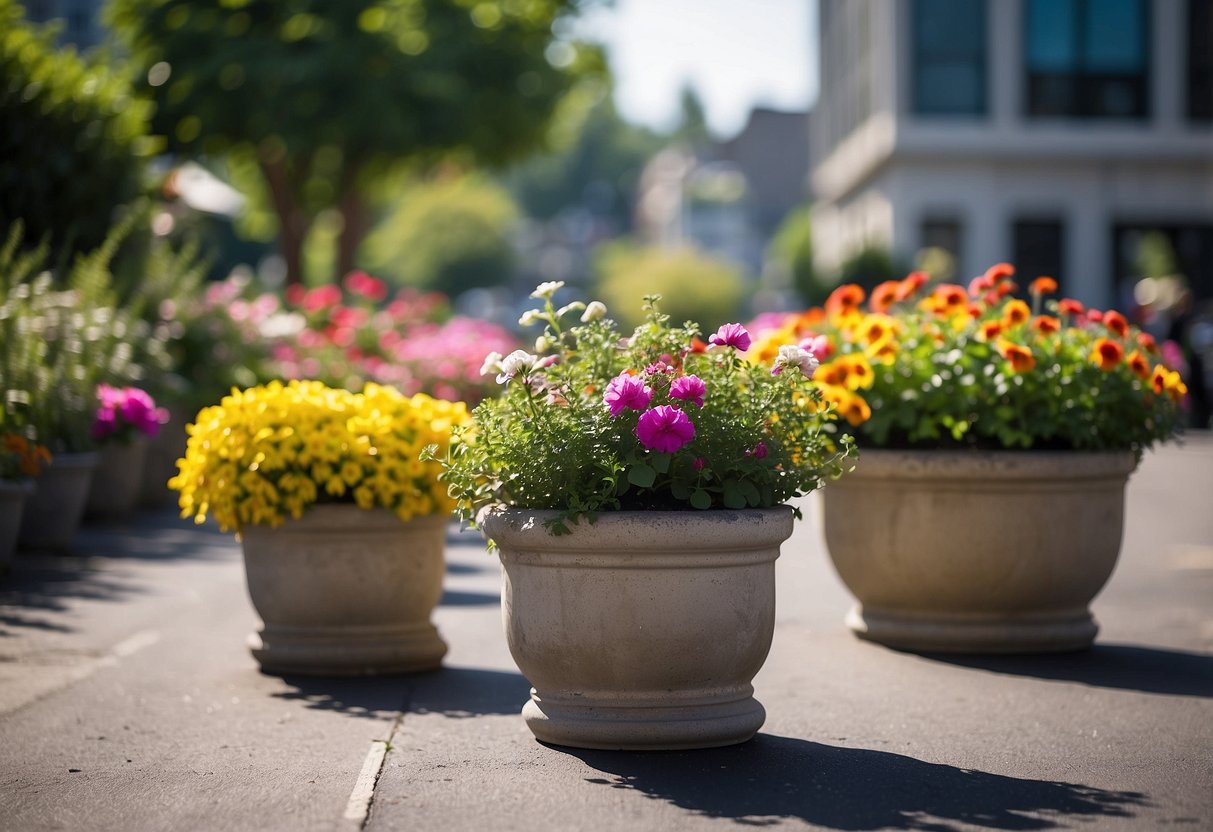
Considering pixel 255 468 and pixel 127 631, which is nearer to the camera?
pixel 255 468

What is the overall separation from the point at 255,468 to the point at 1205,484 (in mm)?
13275

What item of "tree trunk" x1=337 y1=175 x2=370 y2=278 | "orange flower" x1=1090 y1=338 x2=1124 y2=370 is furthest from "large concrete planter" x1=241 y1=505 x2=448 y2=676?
"tree trunk" x1=337 y1=175 x2=370 y2=278

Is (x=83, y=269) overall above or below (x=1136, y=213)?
below

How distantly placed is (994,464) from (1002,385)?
36 centimetres

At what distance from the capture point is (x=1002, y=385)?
23.9 ft

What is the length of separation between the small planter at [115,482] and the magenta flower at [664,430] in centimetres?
850

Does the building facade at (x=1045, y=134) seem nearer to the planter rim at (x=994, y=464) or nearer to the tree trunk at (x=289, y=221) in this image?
the tree trunk at (x=289, y=221)

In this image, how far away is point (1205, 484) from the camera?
57.8 ft

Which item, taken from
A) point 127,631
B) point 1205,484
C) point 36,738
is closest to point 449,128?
point 1205,484

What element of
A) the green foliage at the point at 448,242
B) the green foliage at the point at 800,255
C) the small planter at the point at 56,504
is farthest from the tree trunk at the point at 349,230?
the green foliage at the point at 448,242

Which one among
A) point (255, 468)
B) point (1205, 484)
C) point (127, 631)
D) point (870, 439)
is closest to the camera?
point (255, 468)

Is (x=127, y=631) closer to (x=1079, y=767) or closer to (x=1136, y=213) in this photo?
(x=1079, y=767)

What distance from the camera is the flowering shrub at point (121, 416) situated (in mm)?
11826

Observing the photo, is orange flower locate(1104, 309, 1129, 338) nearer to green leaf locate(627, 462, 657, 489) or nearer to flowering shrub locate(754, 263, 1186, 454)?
flowering shrub locate(754, 263, 1186, 454)
